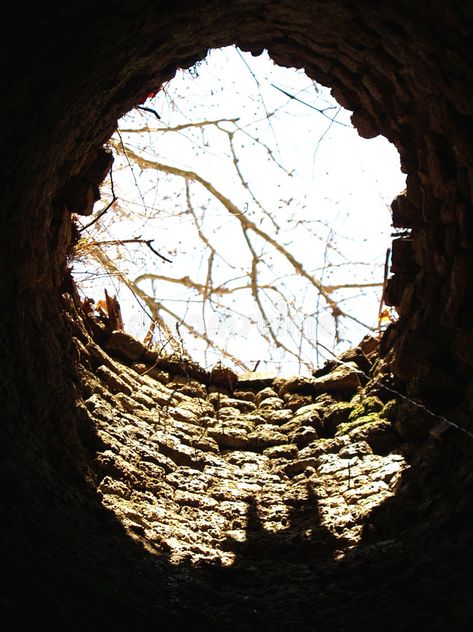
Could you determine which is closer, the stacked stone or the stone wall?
the stone wall

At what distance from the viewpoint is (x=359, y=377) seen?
4.18 m

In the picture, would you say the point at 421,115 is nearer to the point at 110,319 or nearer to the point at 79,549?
the point at 110,319

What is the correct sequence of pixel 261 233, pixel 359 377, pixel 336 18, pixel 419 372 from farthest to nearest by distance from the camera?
pixel 261 233, pixel 359 377, pixel 419 372, pixel 336 18

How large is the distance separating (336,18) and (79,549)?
98.8 inches

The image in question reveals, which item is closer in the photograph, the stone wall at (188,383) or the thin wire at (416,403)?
the stone wall at (188,383)

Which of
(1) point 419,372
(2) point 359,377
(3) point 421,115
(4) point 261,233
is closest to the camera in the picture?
(3) point 421,115

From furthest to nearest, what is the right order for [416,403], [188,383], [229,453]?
[188,383] < [229,453] < [416,403]

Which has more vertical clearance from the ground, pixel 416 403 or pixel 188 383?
pixel 188 383

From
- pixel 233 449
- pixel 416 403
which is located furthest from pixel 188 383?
pixel 416 403

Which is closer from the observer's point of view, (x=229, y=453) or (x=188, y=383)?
(x=229, y=453)

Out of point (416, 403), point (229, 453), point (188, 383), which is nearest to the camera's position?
point (416, 403)

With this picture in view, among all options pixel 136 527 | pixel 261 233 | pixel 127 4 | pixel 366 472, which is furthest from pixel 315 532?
pixel 261 233

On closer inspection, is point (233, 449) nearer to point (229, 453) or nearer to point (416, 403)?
point (229, 453)

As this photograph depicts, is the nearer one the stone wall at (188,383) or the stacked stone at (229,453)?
the stone wall at (188,383)
